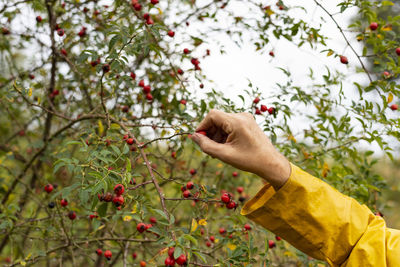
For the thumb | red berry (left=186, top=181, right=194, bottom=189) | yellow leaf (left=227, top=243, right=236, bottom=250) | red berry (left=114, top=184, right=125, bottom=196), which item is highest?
the thumb

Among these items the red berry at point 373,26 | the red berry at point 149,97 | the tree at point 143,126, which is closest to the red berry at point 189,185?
the tree at point 143,126

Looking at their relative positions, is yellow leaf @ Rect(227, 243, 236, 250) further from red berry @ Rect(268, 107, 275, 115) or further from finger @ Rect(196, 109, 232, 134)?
red berry @ Rect(268, 107, 275, 115)

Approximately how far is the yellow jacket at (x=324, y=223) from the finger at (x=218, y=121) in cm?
27

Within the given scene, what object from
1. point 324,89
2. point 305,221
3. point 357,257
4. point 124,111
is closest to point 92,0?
point 124,111

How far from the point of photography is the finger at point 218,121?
3.68ft

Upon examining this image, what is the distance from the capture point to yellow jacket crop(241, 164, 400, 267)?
1147 mm

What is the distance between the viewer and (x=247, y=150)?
107 centimetres

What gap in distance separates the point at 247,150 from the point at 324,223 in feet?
1.27

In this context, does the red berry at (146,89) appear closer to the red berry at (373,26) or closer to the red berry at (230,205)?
the red berry at (230,205)

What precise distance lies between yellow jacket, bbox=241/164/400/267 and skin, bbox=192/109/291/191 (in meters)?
0.06

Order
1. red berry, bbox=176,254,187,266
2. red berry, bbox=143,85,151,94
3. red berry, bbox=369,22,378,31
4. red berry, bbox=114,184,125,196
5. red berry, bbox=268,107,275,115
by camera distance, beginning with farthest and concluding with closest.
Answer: red berry, bbox=143,85,151,94
red berry, bbox=369,22,378,31
red berry, bbox=268,107,275,115
red berry, bbox=114,184,125,196
red berry, bbox=176,254,187,266

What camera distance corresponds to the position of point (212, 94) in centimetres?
→ 195

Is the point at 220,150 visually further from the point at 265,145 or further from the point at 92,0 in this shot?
the point at 92,0

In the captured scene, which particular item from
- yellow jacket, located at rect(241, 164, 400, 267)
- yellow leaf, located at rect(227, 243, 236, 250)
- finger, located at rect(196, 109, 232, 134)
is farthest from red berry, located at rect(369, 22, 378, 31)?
yellow leaf, located at rect(227, 243, 236, 250)
